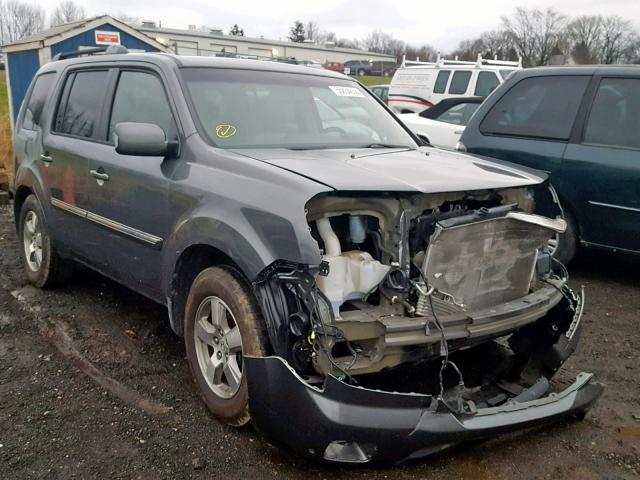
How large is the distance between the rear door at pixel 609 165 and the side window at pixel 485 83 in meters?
8.61

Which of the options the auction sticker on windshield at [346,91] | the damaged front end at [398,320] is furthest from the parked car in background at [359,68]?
the damaged front end at [398,320]

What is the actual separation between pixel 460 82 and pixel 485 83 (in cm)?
73

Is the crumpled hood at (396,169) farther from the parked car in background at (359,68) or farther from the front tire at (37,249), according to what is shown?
the parked car in background at (359,68)

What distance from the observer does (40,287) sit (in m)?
5.25

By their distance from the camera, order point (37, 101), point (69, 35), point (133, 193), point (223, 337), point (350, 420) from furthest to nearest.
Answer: point (69, 35)
point (37, 101)
point (133, 193)
point (223, 337)
point (350, 420)

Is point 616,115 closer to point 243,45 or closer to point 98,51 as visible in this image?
point 98,51

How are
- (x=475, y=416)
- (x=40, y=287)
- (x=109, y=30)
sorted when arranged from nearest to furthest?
1. (x=475, y=416)
2. (x=40, y=287)
3. (x=109, y=30)

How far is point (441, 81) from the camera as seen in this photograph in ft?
49.9

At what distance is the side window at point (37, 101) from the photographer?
16.8 ft

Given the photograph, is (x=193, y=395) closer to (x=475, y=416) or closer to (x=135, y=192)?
(x=135, y=192)

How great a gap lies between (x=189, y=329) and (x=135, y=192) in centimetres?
95

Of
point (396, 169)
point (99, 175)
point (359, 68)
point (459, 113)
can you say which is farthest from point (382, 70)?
point (396, 169)

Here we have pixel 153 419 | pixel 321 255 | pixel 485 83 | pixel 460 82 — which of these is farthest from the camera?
pixel 460 82

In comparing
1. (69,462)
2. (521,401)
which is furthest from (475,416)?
(69,462)
